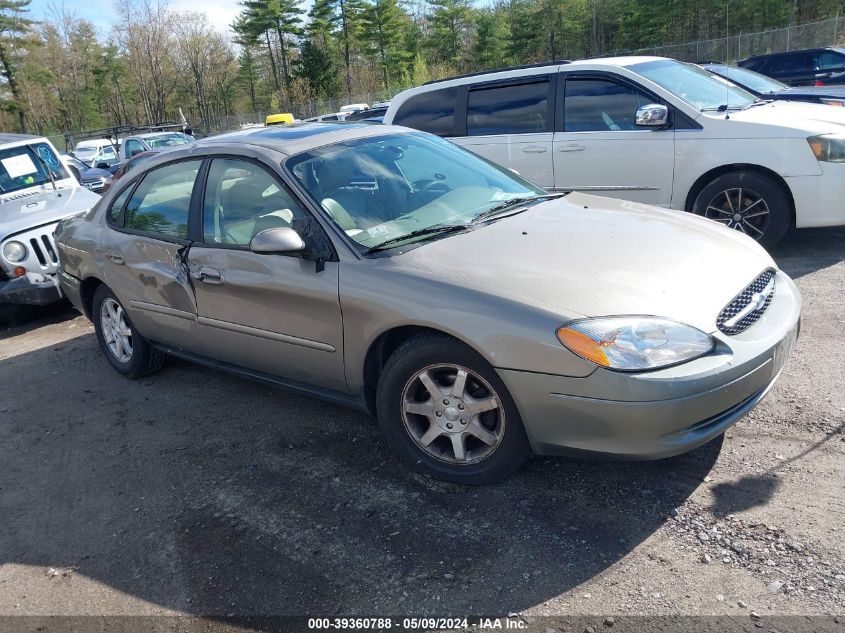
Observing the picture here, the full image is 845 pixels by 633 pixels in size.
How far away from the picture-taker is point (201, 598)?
9.16 feet

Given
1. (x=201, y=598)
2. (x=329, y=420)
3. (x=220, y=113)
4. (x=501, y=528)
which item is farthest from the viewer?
(x=220, y=113)

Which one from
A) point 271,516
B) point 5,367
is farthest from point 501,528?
point 5,367

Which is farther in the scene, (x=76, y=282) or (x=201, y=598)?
(x=76, y=282)

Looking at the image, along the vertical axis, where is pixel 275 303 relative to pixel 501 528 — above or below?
above

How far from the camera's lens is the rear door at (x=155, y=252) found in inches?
172

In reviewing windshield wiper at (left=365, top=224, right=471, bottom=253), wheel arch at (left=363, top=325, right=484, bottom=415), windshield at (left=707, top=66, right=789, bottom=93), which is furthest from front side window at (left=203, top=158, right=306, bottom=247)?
windshield at (left=707, top=66, right=789, bottom=93)

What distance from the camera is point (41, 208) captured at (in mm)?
7613

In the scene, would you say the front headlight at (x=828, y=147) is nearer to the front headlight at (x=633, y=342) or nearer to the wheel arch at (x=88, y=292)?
the front headlight at (x=633, y=342)

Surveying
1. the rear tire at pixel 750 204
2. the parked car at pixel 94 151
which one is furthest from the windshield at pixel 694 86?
the parked car at pixel 94 151

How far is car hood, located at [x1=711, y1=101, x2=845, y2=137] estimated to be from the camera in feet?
19.7

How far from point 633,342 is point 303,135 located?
242cm

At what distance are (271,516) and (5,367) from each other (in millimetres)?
3913

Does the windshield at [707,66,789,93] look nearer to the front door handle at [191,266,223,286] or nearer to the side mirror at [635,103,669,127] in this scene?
the side mirror at [635,103,669,127]

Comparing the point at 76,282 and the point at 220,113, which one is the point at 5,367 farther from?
the point at 220,113
